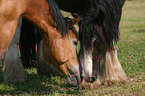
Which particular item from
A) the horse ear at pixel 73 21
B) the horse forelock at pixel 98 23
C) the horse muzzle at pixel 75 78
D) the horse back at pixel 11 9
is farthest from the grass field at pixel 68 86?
the horse back at pixel 11 9

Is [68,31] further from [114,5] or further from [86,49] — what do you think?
[114,5]

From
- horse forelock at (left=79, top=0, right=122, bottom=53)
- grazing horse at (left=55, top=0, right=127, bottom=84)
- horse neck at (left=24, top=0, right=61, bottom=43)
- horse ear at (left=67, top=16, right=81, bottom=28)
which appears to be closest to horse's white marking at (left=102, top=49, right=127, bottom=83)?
grazing horse at (left=55, top=0, right=127, bottom=84)

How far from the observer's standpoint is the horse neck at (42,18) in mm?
2642

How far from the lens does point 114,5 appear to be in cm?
310

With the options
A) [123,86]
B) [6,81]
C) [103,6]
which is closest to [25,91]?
[6,81]

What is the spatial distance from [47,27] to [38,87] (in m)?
1.39

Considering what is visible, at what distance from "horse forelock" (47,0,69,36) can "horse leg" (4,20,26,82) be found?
1.34 m

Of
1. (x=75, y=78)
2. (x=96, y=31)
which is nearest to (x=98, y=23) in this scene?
(x=96, y=31)

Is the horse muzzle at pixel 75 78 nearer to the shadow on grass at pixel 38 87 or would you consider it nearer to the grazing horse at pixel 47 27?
the grazing horse at pixel 47 27

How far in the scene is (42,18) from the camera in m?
2.73

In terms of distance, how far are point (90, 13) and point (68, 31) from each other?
419 mm

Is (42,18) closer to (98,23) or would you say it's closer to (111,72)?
(98,23)

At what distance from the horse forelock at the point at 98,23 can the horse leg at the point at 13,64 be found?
150 centimetres

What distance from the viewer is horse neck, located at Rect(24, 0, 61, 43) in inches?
104
